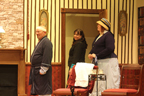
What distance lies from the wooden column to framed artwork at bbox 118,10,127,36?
235cm

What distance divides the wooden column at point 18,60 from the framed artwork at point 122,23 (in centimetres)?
235

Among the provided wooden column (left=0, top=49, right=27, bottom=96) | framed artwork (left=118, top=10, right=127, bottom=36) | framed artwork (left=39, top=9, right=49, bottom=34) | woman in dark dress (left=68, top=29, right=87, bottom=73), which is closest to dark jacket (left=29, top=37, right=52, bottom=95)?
woman in dark dress (left=68, top=29, right=87, bottom=73)

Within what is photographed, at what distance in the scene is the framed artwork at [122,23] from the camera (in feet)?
20.3

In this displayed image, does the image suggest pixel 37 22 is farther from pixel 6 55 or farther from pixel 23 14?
pixel 6 55

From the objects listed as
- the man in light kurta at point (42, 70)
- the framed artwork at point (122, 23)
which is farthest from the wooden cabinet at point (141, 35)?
the man in light kurta at point (42, 70)

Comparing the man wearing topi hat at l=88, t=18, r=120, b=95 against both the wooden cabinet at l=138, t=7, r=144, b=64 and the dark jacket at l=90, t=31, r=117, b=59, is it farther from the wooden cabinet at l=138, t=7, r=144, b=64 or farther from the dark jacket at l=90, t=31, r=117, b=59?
the wooden cabinet at l=138, t=7, r=144, b=64

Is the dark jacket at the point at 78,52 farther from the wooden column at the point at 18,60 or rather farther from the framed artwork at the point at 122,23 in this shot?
the framed artwork at the point at 122,23

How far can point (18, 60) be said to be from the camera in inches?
213

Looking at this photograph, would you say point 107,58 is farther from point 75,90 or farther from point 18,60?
point 18,60

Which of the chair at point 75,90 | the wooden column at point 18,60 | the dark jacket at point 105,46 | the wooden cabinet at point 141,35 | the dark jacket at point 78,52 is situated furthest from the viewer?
the wooden cabinet at point 141,35

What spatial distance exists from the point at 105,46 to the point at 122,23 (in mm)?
2306

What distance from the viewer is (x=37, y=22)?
Result: 5.99 m

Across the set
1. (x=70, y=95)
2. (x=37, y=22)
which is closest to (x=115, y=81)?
(x=70, y=95)

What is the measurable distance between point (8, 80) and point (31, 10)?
1712 mm
